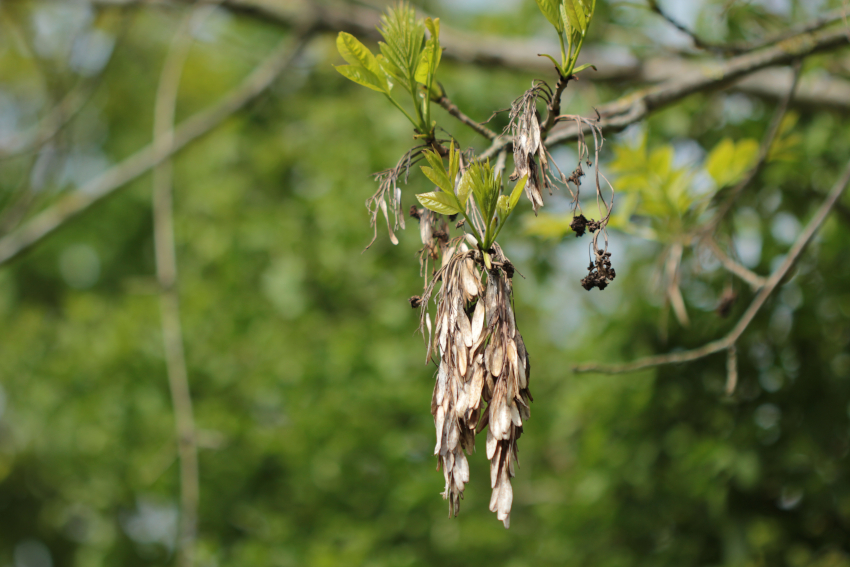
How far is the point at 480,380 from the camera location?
58 centimetres

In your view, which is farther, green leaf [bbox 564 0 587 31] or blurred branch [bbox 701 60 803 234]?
blurred branch [bbox 701 60 803 234]

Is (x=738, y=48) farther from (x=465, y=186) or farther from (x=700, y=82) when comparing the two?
(x=465, y=186)

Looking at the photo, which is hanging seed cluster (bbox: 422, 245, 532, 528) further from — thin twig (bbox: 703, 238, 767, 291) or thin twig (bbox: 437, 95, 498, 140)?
thin twig (bbox: 703, 238, 767, 291)

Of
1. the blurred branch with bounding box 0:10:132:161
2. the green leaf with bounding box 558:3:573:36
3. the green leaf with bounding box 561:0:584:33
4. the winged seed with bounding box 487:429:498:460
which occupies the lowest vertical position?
the winged seed with bounding box 487:429:498:460

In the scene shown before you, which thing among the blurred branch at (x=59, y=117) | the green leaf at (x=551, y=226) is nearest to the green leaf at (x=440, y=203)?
the green leaf at (x=551, y=226)

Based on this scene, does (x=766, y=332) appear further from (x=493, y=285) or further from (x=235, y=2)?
(x=235, y=2)

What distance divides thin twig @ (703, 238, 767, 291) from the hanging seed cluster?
0.74m

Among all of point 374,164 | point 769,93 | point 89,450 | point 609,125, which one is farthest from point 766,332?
point 89,450

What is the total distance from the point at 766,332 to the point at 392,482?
1.57 metres

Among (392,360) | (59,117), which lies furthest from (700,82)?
(59,117)

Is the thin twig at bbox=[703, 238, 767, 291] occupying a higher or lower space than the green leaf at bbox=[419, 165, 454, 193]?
higher

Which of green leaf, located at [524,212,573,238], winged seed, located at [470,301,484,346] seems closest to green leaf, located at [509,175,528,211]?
winged seed, located at [470,301,484,346]

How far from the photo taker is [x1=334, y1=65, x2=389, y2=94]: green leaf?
70 cm

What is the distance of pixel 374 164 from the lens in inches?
115
